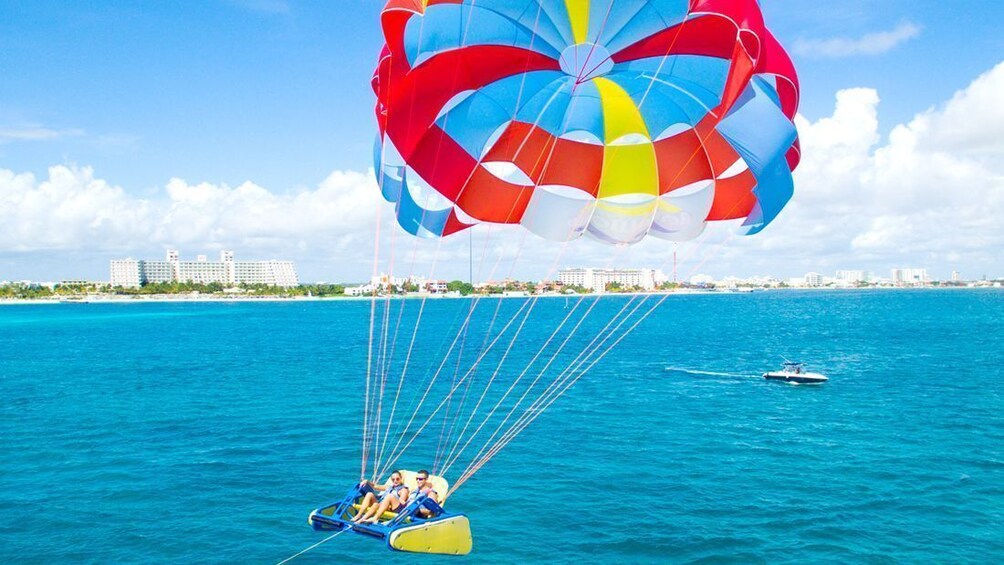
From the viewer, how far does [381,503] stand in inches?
396

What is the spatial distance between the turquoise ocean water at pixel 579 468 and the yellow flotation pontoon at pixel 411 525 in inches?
180

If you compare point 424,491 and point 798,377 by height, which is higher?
point 424,491

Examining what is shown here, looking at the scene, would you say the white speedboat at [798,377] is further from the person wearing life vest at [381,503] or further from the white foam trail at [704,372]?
the person wearing life vest at [381,503]

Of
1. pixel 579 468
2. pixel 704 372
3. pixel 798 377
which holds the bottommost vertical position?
pixel 579 468

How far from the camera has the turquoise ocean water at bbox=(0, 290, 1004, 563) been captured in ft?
49.4

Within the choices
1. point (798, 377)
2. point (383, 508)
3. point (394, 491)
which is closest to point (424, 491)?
point (394, 491)

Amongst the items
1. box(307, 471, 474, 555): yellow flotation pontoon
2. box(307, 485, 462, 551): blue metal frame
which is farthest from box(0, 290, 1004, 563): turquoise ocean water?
box(307, 485, 462, 551): blue metal frame

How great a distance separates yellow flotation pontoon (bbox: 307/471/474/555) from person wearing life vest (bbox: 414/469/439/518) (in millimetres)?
15

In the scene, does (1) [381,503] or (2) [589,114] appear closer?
(1) [381,503]

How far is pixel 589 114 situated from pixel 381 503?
298 inches

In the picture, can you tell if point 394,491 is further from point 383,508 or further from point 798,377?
point 798,377

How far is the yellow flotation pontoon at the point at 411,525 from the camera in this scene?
9414 millimetres

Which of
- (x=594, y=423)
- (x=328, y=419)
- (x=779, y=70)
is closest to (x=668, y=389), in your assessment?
(x=594, y=423)

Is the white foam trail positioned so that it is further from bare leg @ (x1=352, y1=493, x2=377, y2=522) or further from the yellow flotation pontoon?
bare leg @ (x1=352, y1=493, x2=377, y2=522)
